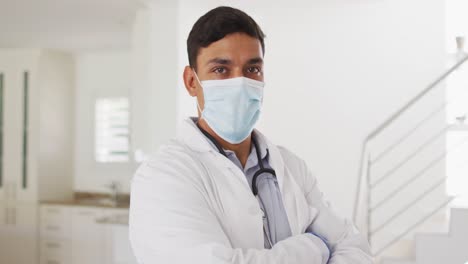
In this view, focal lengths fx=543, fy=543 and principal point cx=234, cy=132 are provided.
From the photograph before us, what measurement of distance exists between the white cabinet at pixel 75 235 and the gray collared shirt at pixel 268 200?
4510mm

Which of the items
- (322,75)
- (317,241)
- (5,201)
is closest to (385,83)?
(322,75)

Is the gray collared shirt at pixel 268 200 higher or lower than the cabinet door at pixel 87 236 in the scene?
higher

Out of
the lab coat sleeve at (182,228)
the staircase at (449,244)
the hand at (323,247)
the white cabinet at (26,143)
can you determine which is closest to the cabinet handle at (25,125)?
the white cabinet at (26,143)

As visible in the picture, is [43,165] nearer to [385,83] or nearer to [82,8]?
[82,8]

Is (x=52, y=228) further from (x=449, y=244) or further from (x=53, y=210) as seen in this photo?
(x=449, y=244)

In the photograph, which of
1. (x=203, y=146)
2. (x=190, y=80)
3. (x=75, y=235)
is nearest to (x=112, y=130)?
(x=75, y=235)

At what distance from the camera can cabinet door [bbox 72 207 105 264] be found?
578 cm

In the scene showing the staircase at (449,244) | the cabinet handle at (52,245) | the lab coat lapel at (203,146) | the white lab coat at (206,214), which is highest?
the lab coat lapel at (203,146)

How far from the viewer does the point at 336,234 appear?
1.27 meters

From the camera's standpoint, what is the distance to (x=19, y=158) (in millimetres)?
6219

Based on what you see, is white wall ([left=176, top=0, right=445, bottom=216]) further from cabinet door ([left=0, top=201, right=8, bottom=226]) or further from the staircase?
cabinet door ([left=0, top=201, right=8, bottom=226])

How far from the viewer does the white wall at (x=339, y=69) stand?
4.63 metres

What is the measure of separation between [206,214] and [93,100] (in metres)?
5.72

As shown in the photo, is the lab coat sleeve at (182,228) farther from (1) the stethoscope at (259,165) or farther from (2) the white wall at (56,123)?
(2) the white wall at (56,123)
